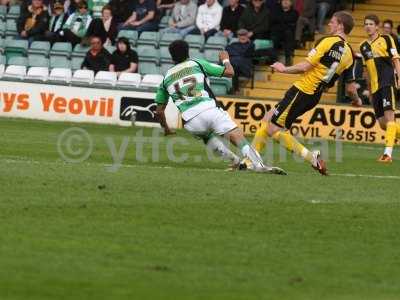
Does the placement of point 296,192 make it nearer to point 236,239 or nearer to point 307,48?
point 236,239

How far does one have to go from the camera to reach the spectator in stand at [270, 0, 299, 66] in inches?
1088

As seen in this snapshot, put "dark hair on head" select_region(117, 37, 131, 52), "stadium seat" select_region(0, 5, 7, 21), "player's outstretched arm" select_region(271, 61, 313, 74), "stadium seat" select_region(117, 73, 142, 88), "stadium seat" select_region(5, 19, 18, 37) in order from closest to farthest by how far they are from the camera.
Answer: "player's outstretched arm" select_region(271, 61, 313, 74)
"stadium seat" select_region(117, 73, 142, 88)
"dark hair on head" select_region(117, 37, 131, 52)
"stadium seat" select_region(5, 19, 18, 37)
"stadium seat" select_region(0, 5, 7, 21)

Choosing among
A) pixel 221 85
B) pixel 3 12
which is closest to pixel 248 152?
pixel 221 85

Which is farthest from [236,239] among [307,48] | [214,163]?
[307,48]

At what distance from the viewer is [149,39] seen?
1153 inches

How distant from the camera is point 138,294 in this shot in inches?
353

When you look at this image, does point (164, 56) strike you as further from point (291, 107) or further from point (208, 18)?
point (291, 107)

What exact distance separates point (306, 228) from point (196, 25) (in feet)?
57.7

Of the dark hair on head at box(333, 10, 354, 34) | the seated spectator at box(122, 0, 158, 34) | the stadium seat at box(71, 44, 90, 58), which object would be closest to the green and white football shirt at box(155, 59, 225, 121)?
the dark hair on head at box(333, 10, 354, 34)

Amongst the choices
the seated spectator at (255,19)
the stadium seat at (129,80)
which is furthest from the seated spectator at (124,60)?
the seated spectator at (255,19)

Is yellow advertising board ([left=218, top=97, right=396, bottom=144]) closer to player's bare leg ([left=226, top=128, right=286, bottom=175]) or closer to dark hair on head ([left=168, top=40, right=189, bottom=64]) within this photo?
player's bare leg ([left=226, top=128, right=286, bottom=175])

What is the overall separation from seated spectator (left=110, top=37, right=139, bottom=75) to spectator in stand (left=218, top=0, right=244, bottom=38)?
197 cm

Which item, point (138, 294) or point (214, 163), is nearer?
point (138, 294)

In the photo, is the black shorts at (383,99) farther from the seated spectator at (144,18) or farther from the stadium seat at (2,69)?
the stadium seat at (2,69)
